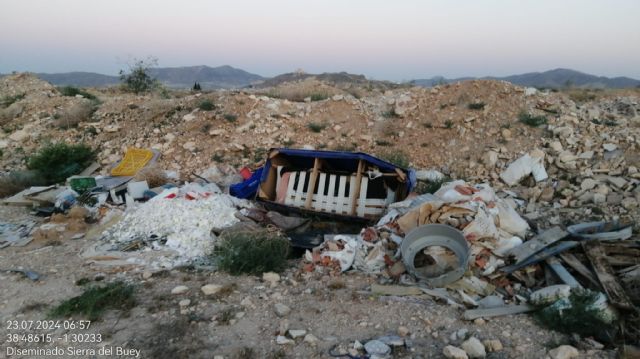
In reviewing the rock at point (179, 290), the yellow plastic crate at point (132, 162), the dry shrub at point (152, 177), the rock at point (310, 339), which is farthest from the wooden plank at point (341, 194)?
the yellow plastic crate at point (132, 162)

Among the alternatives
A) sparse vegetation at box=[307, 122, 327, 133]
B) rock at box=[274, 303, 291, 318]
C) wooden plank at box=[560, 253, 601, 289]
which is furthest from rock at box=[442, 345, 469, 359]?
sparse vegetation at box=[307, 122, 327, 133]

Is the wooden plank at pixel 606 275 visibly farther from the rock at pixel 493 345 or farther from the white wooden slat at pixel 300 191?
the white wooden slat at pixel 300 191

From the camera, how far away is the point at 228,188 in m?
7.29

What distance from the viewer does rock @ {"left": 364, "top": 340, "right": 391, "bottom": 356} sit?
306 centimetres

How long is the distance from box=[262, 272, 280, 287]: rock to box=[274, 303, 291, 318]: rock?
1.73 ft

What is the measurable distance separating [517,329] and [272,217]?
3.39 m

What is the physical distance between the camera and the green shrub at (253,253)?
4469 millimetres

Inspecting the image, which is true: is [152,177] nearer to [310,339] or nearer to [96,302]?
[96,302]

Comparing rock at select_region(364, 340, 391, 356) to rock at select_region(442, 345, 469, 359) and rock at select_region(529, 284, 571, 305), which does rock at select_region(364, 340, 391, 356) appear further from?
rock at select_region(529, 284, 571, 305)

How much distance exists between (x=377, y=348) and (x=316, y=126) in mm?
6704

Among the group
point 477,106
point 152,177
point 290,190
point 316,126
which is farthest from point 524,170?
point 152,177

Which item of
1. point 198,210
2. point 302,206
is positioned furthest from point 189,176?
point 302,206

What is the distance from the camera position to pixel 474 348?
9.94 feet

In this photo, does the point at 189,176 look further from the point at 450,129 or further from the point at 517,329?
the point at 517,329
